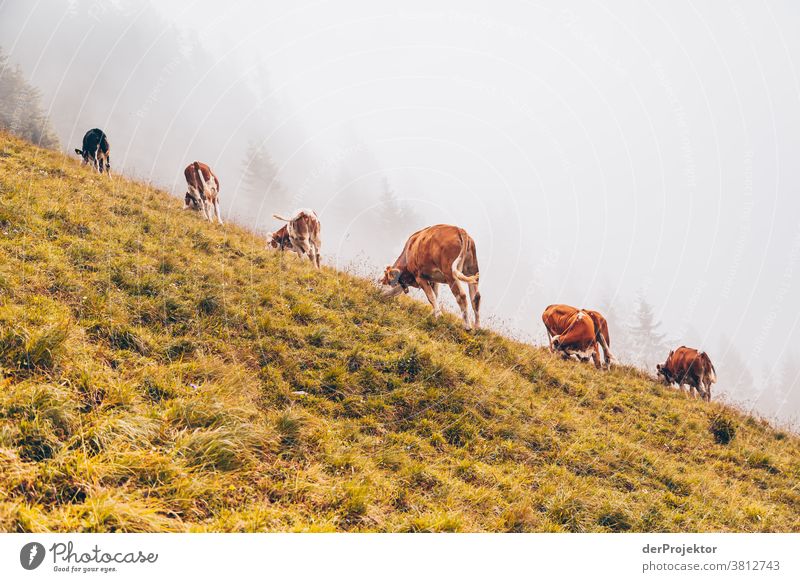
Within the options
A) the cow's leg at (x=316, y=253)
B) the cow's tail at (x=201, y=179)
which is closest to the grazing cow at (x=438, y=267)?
the cow's leg at (x=316, y=253)

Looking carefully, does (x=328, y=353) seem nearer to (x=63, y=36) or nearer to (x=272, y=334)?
(x=272, y=334)

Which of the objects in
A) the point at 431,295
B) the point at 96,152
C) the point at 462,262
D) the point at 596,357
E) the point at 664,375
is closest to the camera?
the point at 462,262

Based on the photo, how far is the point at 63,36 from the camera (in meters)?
86.6

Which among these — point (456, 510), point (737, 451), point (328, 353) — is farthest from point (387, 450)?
point (737, 451)

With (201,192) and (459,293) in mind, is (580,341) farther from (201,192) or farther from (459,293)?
(201,192)

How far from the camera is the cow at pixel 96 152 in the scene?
14.7 metres

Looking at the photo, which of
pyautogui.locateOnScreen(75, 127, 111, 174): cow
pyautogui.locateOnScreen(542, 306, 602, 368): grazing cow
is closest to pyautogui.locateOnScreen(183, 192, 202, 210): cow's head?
pyautogui.locateOnScreen(75, 127, 111, 174): cow

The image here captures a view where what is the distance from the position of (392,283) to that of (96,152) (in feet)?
41.1

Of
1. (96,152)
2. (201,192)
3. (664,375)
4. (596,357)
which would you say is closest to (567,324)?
(596,357)

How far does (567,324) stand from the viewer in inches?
532

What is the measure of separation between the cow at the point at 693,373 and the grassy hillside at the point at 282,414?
3567 millimetres

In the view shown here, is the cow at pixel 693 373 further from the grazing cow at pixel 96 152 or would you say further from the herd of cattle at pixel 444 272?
the grazing cow at pixel 96 152

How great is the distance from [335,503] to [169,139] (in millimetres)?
91346

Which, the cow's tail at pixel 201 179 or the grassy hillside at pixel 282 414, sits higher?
the cow's tail at pixel 201 179
